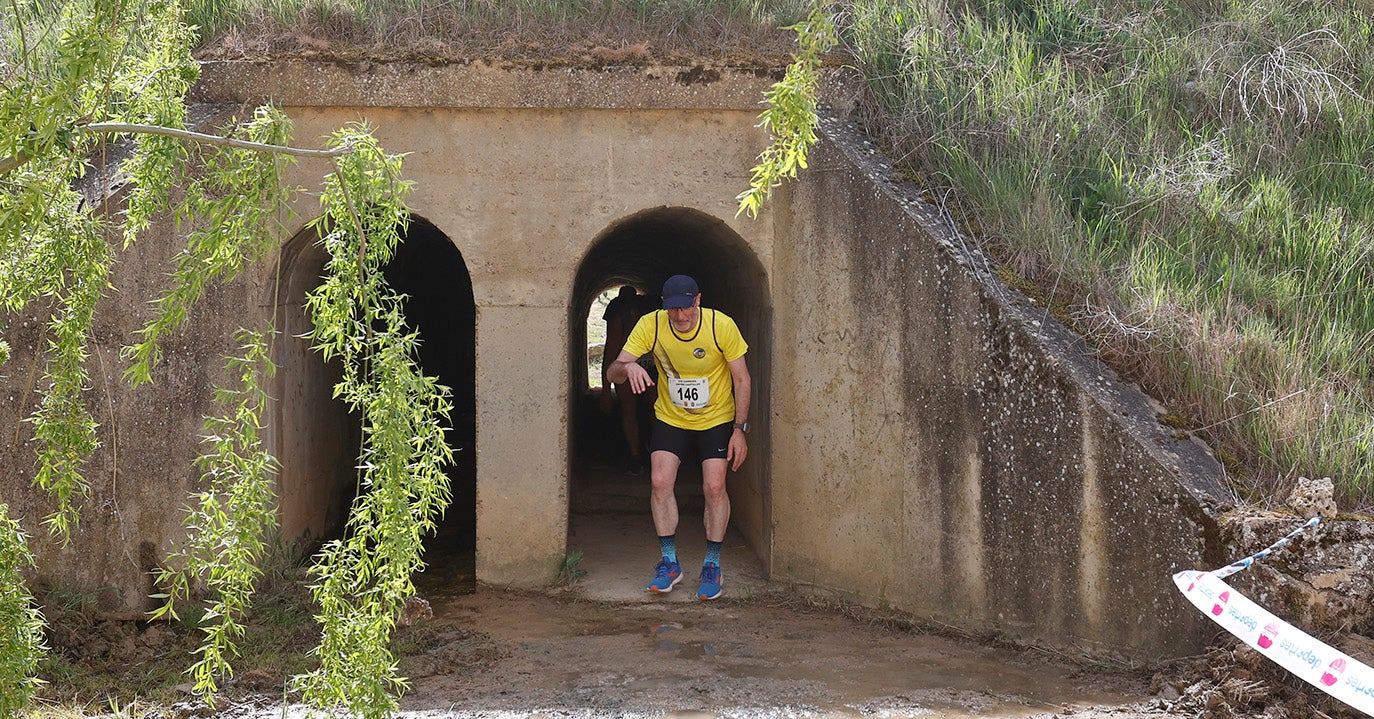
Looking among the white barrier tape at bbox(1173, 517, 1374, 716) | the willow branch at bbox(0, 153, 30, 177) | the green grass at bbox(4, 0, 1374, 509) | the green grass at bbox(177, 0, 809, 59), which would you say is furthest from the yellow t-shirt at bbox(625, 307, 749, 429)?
the willow branch at bbox(0, 153, 30, 177)

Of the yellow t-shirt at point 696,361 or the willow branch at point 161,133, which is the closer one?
the willow branch at point 161,133

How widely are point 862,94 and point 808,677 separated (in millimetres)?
3612

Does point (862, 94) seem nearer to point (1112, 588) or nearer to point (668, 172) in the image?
point (668, 172)

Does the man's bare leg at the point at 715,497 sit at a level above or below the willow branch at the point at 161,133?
below

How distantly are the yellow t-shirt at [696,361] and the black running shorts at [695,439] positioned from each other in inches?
1.5

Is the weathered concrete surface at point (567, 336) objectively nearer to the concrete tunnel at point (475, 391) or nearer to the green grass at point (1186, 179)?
the concrete tunnel at point (475, 391)

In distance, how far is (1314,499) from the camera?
466 centimetres

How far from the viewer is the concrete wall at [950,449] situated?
199 inches

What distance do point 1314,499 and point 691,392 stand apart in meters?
3.17

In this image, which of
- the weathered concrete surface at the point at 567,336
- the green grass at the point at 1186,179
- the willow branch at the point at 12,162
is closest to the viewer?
the willow branch at the point at 12,162

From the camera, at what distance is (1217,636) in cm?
475

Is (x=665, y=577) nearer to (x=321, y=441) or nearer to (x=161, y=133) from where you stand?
(x=321, y=441)

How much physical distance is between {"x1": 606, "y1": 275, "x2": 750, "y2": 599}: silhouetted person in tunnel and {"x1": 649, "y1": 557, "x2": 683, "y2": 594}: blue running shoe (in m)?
0.01

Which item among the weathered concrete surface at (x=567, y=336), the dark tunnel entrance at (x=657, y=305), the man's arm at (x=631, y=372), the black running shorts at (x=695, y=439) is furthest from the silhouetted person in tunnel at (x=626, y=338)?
the man's arm at (x=631, y=372)
